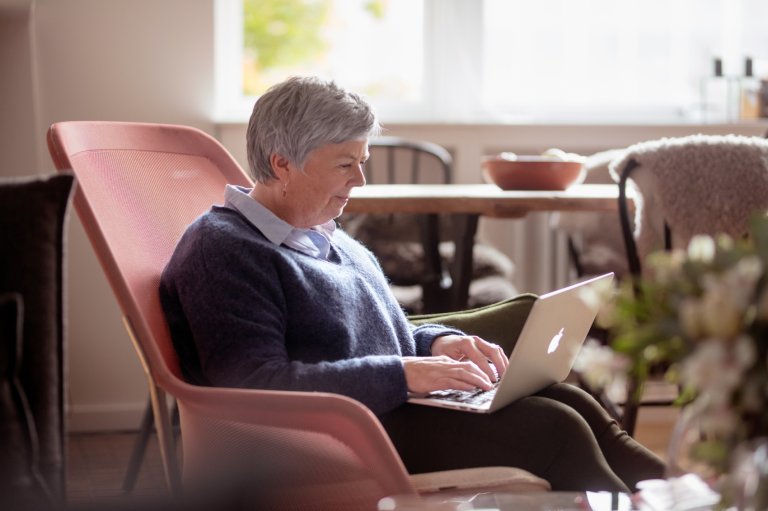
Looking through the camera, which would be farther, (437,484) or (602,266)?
(602,266)

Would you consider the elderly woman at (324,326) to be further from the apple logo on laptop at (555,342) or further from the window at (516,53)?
the window at (516,53)

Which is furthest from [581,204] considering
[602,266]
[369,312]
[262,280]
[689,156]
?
[262,280]

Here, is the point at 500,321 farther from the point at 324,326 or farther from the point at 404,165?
the point at 404,165

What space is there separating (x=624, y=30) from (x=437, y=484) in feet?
9.65

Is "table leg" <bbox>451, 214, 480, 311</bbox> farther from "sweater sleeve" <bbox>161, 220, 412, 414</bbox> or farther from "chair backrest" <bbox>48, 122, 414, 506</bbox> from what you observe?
"sweater sleeve" <bbox>161, 220, 412, 414</bbox>

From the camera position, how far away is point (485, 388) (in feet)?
5.21

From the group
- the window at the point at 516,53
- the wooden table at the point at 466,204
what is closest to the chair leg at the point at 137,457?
the wooden table at the point at 466,204

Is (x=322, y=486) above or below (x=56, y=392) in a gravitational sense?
below

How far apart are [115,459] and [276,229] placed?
66.3 inches

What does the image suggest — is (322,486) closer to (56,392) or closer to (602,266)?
(56,392)

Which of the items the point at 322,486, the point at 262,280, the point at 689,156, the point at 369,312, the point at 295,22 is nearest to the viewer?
the point at 322,486

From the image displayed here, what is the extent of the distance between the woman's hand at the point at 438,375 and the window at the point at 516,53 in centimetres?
245

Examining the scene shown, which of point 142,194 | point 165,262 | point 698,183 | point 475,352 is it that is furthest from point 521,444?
point 698,183

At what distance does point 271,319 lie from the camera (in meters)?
1.53
